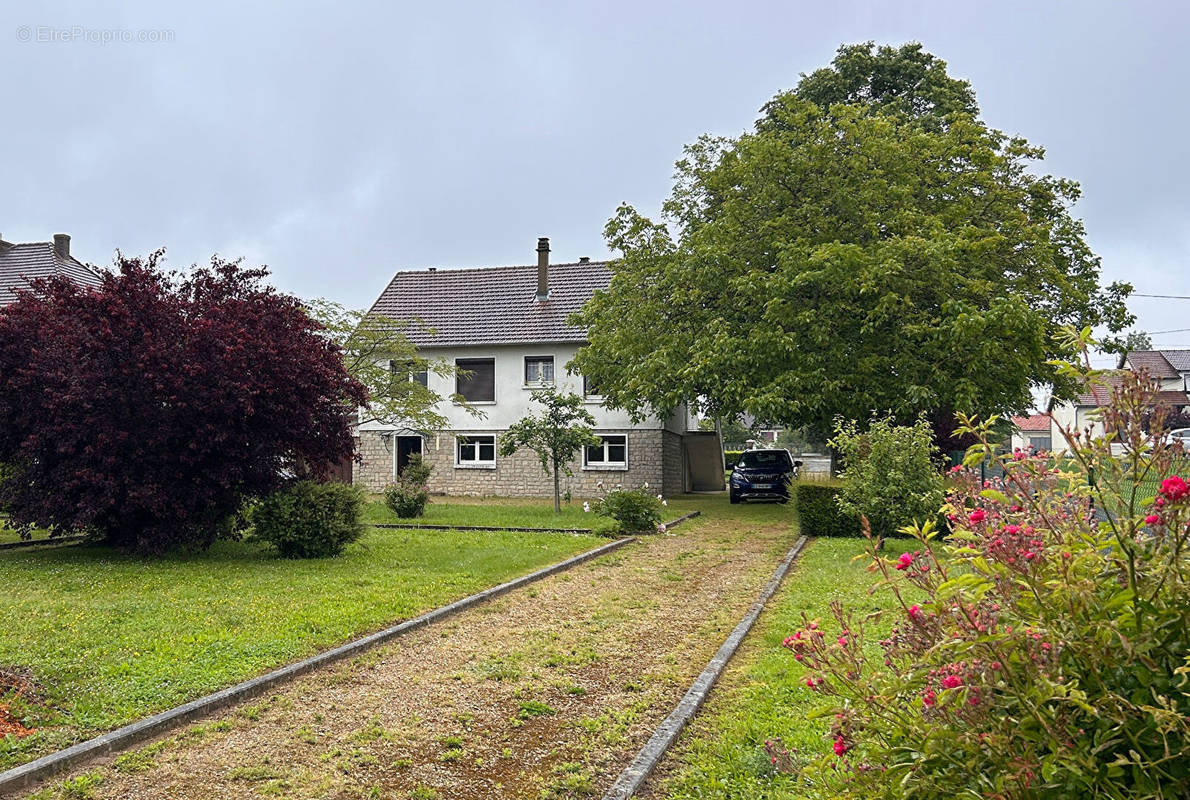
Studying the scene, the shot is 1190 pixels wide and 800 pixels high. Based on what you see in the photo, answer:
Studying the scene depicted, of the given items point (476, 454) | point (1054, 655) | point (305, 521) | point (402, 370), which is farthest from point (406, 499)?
point (1054, 655)

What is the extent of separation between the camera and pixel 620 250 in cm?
2417

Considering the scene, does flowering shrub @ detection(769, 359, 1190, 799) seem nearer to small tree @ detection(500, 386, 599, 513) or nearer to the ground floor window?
small tree @ detection(500, 386, 599, 513)

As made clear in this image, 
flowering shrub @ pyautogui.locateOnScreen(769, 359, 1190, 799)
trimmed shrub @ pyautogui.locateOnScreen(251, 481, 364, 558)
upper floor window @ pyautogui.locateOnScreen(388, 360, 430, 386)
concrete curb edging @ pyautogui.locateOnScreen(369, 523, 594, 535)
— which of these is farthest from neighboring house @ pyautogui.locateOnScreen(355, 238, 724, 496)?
flowering shrub @ pyautogui.locateOnScreen(769, 359, 1190, 799)

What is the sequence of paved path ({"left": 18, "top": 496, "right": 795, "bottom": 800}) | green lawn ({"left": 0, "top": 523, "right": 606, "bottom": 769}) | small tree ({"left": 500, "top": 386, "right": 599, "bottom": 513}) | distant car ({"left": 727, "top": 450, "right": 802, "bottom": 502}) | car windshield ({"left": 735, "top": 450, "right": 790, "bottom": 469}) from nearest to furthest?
paved path ({"left": 18, "top": 496, "right": 795, "bottom": 800})
green lawn ({"left": 0, "top": 523, "right": 606, "bottom": 769})
small tree ({"left": 500, "top": 386, "right": 599, "bottom": 513})
distant car ({"left": 727, "top": 450, "right": 802, "bottom": 502})
car windshield ({"left": 735, "top": 450, "right": 790, "bottom": 469})

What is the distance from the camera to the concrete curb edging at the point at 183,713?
434 centimetres

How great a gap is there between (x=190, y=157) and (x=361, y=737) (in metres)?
14.1

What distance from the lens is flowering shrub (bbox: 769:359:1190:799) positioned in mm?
1919

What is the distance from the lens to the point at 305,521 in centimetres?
1237

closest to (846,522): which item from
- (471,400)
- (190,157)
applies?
(190,157)

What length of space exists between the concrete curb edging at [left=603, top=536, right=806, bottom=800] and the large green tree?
38.6ft

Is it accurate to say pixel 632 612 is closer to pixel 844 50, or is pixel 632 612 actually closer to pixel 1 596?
pixel 1 596

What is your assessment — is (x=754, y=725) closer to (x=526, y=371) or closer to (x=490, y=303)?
(x=526, y=371)

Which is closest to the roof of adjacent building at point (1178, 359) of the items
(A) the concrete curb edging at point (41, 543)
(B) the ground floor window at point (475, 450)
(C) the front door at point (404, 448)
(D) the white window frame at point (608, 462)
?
(D) the white window frame at point (608, 462)

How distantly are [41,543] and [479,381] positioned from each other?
16.1m
